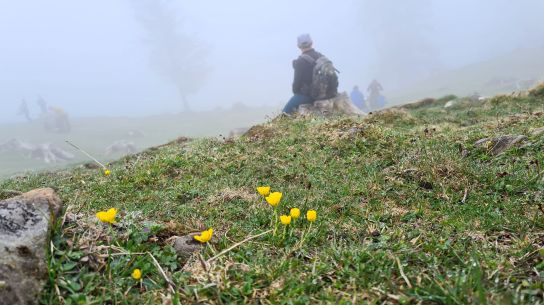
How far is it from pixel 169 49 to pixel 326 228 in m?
87.3

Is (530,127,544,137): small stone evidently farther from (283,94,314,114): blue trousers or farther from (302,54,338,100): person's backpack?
(283,94,314,114): blue trousers

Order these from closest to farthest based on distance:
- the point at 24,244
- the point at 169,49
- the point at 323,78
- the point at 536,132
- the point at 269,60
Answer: the point at 24,244
the point at 536,132
the point at 323,78
the point at 169,49
the point at 269,60

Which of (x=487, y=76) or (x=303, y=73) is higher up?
(x=303, y=73)

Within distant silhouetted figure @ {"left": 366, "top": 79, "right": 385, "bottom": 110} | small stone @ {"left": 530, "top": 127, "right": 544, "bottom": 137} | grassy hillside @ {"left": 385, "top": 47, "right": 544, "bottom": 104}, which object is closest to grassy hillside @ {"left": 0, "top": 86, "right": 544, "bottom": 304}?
small stone @ {"left": 530, "top": 127, "right": 544, "bottom": 137}

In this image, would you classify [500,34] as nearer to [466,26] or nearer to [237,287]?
[466,26]

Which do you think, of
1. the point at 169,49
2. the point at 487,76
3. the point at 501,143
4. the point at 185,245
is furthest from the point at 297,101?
the point at 169,49

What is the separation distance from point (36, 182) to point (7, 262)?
6.13 meters

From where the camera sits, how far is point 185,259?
2961 mm

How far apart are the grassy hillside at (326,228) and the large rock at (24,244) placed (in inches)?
3.8

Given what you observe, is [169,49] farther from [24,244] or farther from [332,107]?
[24,244]

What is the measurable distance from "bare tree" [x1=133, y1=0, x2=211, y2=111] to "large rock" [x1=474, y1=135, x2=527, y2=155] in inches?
3241

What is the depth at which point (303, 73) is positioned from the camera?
14.1 meters

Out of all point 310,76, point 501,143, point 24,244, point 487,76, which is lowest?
point 501,143

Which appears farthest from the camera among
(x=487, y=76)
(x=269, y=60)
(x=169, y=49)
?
(x=269, y=60)
